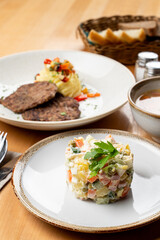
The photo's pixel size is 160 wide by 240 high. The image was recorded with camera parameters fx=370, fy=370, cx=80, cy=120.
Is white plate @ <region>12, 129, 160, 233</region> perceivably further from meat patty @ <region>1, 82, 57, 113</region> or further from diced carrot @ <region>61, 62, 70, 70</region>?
diced carrot @ <region>61, 62, 70, 70</region>

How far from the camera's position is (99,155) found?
5.49 ft

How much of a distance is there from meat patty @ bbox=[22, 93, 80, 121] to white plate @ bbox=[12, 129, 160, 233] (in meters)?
0.31

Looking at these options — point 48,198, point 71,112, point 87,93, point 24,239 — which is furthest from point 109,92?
point 24,239

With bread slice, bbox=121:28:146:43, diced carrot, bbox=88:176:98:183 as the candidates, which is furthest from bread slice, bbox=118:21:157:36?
diced carrot, bbox=88:176:98:183

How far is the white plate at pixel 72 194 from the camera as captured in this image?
5.21 ft

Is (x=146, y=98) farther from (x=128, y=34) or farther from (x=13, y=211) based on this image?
(x=128, y=34)

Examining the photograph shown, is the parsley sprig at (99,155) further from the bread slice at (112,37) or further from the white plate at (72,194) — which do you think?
the bread slice at (112,37)

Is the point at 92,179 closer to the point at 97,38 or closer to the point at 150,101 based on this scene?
the point at 150,101

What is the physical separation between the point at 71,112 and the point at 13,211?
906 mm

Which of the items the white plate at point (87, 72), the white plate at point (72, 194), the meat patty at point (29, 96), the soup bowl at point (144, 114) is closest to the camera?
the white plate at point (72, 194)

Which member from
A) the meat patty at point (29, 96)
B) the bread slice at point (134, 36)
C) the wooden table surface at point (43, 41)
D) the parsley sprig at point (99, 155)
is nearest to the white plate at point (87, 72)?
the meat patty at point (29, 96)

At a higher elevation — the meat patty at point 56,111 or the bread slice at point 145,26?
the meat patty at point 56,111

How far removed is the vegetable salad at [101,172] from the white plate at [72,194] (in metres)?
0.05

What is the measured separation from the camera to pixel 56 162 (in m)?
2.00
